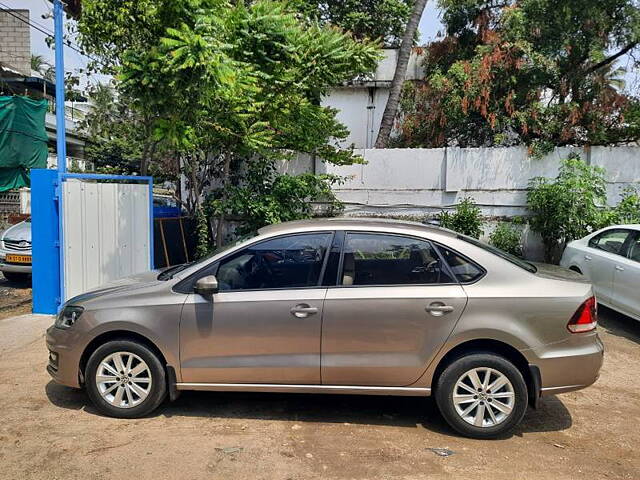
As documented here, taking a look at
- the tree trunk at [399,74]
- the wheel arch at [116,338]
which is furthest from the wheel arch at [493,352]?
the tree trunk at [399,74]

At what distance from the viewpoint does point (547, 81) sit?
1066 centimetres

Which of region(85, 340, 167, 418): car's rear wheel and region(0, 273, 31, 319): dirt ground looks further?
region(0, 273, 31, 319): dirt ground

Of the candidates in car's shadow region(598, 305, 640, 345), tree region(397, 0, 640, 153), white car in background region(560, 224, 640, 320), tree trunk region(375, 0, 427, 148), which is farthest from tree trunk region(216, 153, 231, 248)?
car's shadow region(598, 305, 640, 345)

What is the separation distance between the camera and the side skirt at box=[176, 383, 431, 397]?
4070mm

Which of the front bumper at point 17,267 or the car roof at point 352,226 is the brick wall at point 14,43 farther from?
the car roof at point 352,226

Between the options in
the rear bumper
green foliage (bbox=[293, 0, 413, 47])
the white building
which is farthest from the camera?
green foliage (bbox=[293, 0, 413, 47])

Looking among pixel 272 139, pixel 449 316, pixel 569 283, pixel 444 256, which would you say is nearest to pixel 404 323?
pixel 449 316

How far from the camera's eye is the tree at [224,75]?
6.13 metres

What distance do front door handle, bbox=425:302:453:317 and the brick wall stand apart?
2555 centimetres

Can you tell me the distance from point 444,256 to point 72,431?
10.5ft

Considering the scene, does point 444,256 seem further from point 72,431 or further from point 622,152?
point 622,152

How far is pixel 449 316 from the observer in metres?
3.96

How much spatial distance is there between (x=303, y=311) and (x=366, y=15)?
13.3m

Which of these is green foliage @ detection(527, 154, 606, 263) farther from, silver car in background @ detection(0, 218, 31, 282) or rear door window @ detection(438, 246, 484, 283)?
silver car in background @ detection(0, 218, 31, 282)
